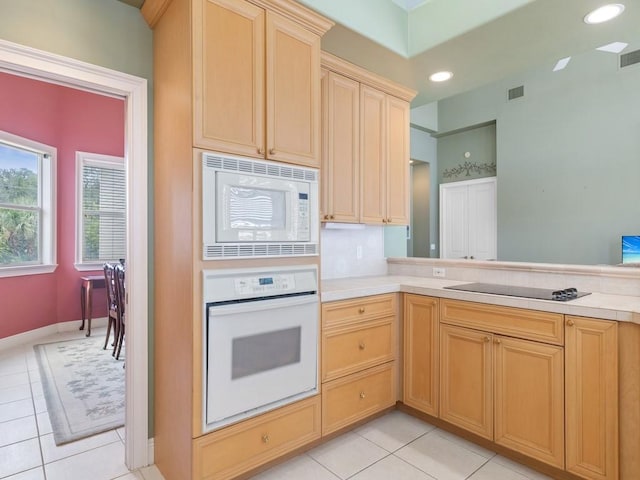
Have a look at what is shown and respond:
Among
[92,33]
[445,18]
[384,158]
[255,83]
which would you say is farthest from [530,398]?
[92,33]

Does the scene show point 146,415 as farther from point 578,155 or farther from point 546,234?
point 578,155

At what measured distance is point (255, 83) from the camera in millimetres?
1858

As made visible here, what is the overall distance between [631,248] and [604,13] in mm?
3974

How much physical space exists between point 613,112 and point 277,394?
6124 millimetres

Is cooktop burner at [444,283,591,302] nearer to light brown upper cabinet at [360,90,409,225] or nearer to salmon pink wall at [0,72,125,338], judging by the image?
light brown upper cabinet at [360,90,409,225]

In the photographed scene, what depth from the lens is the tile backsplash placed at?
2.96 metres

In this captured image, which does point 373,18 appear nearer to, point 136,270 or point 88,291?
point 136,270

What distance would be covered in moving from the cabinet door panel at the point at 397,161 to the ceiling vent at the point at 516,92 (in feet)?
13.1

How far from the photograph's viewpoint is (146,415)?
2072 millimetres

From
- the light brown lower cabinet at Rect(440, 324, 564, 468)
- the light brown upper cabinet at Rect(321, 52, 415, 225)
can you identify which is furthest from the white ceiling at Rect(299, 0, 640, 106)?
the light brown lower cabinet at Rect(440, 324, 564, 468)

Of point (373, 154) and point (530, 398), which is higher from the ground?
point (373, 154)

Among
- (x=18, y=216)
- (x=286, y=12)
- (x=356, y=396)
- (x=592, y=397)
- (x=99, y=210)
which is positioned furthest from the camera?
(x=99, y=210)

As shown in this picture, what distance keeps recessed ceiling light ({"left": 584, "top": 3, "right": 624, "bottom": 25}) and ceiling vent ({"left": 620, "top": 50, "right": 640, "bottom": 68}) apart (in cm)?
401

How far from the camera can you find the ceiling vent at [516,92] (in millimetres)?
5996
